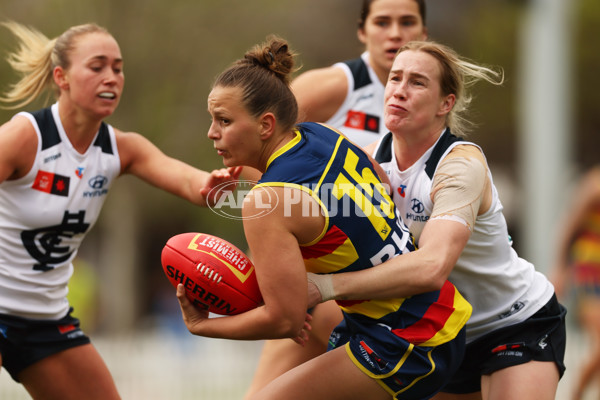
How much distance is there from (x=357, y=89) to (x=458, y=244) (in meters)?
1.73

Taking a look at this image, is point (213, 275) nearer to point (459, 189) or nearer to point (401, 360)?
point (401, 360)

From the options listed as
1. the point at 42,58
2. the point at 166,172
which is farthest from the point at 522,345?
the point at 42,58

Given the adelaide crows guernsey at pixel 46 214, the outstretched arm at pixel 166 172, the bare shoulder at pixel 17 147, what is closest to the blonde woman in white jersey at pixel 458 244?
the outstretched arm at pixel 166 172

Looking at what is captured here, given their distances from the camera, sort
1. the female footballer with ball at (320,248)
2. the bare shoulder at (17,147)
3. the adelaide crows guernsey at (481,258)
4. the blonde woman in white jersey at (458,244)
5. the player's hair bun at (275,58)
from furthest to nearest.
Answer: the bare shoulder at (17,147), the adelaide crows guernsey at (481,258), the player's hair bun at (275,58), the blonde woman in white jersey at (458,244), the female footballer with ball at (320,248)

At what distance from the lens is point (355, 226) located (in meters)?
3.43

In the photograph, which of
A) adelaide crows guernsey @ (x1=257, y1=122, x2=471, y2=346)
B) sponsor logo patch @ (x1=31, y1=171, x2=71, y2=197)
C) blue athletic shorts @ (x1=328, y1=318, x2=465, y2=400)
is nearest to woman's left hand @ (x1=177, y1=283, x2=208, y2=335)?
adelaide crows guernsey @ (x1=257, y1=122, x2=471, y2=346)

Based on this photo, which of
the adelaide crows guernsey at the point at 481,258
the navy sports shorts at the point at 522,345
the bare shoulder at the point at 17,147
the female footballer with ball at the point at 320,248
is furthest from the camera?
the bare shoulder at the point at 17,147

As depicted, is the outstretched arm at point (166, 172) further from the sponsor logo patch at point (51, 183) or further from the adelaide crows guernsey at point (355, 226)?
the adelaide crows guernsey at point (355, 226)

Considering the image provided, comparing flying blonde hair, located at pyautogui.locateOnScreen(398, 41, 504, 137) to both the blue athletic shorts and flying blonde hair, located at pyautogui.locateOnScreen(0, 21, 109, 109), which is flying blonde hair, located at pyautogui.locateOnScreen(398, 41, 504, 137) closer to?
the blue athletic shorts

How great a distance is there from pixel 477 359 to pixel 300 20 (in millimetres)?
18089

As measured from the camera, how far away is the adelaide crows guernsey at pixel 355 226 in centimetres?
339

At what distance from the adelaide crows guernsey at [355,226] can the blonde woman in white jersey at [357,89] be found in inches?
44.9

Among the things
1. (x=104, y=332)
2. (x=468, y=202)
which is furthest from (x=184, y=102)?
(x=468, y=202)

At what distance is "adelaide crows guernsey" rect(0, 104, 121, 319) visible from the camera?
4.36 meters
